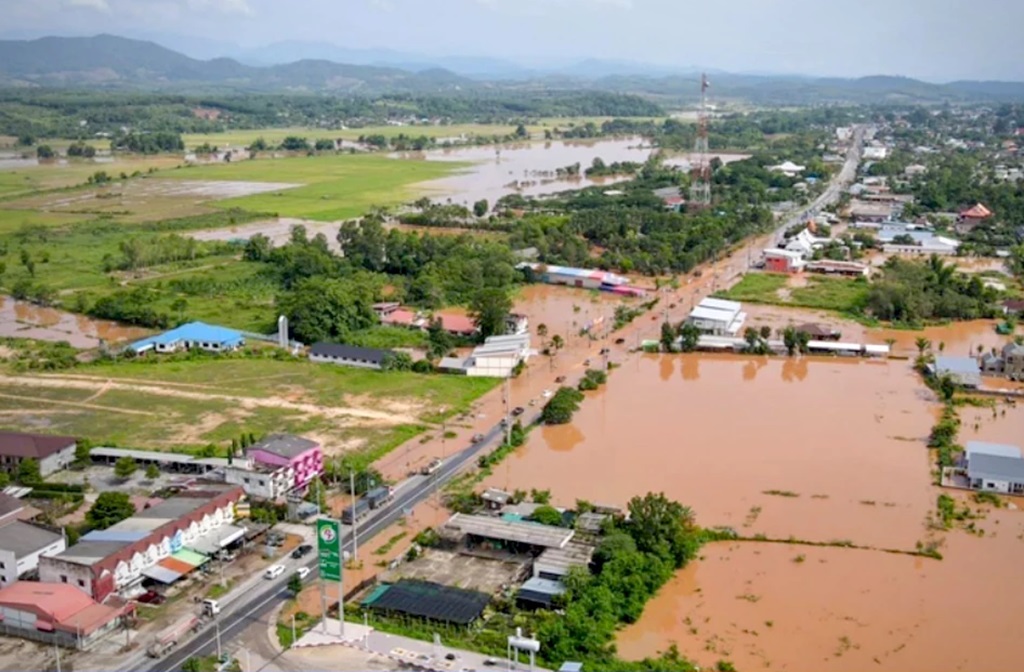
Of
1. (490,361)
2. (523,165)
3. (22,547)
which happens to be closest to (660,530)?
(22,547)

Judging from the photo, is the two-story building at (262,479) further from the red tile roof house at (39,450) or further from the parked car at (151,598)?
the red tile roof house at (39,450)

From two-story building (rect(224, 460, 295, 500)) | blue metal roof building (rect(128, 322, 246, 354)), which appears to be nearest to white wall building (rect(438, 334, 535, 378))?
blue metal roof building (rect(128, 322, 246, 354))

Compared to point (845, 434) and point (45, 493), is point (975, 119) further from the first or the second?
point (45, 493)

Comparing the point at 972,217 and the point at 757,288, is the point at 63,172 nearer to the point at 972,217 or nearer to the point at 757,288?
the point at 757,288

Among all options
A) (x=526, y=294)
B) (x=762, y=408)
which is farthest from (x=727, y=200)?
(x=762, y=408)

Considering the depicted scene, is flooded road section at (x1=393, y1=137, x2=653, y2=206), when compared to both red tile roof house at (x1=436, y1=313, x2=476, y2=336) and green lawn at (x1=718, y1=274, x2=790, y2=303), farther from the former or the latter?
red tile roof house at (x1=436, y1=313, x2=476, y2=336)

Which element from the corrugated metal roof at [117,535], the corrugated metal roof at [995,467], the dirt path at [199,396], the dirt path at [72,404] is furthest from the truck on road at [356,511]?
the corrugated metal roof at [995,467]

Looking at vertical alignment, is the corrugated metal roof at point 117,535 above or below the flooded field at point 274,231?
below
